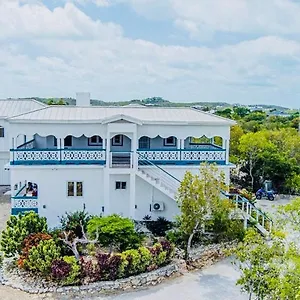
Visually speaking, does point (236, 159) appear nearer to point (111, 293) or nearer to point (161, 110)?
point (161, 110)

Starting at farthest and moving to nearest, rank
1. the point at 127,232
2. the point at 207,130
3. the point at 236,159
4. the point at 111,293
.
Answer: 1. the point at 236,159
2. the point at 207,130
3. the point at 127,232
4. the point at 111,293

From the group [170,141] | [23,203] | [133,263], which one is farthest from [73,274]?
[170,141]

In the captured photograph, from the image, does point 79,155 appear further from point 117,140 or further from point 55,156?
point 117,140

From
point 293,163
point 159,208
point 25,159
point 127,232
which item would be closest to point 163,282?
point 127,232

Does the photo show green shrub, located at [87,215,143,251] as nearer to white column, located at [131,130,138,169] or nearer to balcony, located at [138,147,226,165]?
white column, located at [131,130,138,169]

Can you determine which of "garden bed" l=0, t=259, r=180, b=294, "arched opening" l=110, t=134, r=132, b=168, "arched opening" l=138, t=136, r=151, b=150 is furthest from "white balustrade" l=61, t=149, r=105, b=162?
"garden bed" l=0, t=259, r=180, b=294

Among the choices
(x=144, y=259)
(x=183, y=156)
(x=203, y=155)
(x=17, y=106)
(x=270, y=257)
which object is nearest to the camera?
(x=270, y=257)

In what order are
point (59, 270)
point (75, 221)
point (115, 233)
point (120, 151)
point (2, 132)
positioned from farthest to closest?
point (2, 132), point (120, 151), point (75, 221), point (115, 233), point (59, 270)
